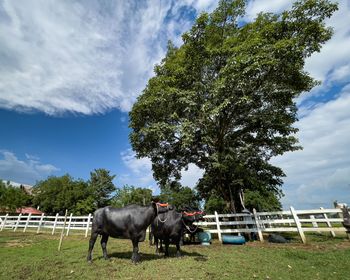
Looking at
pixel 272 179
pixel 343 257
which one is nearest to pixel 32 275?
pixel 343 257

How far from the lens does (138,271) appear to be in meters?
5.91

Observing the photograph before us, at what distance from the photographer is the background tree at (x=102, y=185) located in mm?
61938

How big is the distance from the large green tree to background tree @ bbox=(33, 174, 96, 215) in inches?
1582

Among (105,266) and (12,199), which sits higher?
(12,199)

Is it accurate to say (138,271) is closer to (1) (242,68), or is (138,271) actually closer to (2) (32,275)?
(2) (32,275)

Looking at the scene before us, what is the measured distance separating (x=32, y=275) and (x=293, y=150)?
15309mm

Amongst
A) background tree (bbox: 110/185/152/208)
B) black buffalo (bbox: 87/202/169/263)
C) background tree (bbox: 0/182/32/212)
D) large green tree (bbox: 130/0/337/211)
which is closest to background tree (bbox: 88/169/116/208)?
background tree (bbox: 110/185/152/208)

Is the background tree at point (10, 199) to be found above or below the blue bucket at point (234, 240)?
above

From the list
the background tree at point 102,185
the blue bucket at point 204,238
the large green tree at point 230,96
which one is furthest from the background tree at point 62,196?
the blue bucket at point 204,238

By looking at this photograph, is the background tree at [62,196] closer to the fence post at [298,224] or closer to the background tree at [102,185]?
the background tree at [102,185]

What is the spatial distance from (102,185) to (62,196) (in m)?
15.0

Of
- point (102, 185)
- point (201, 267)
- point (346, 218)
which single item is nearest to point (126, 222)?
point (201, 267)

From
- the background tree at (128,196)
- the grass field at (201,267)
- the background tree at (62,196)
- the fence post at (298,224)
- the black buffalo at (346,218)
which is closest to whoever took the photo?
the grass field at (201,267)

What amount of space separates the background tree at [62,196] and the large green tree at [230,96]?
40.2m
